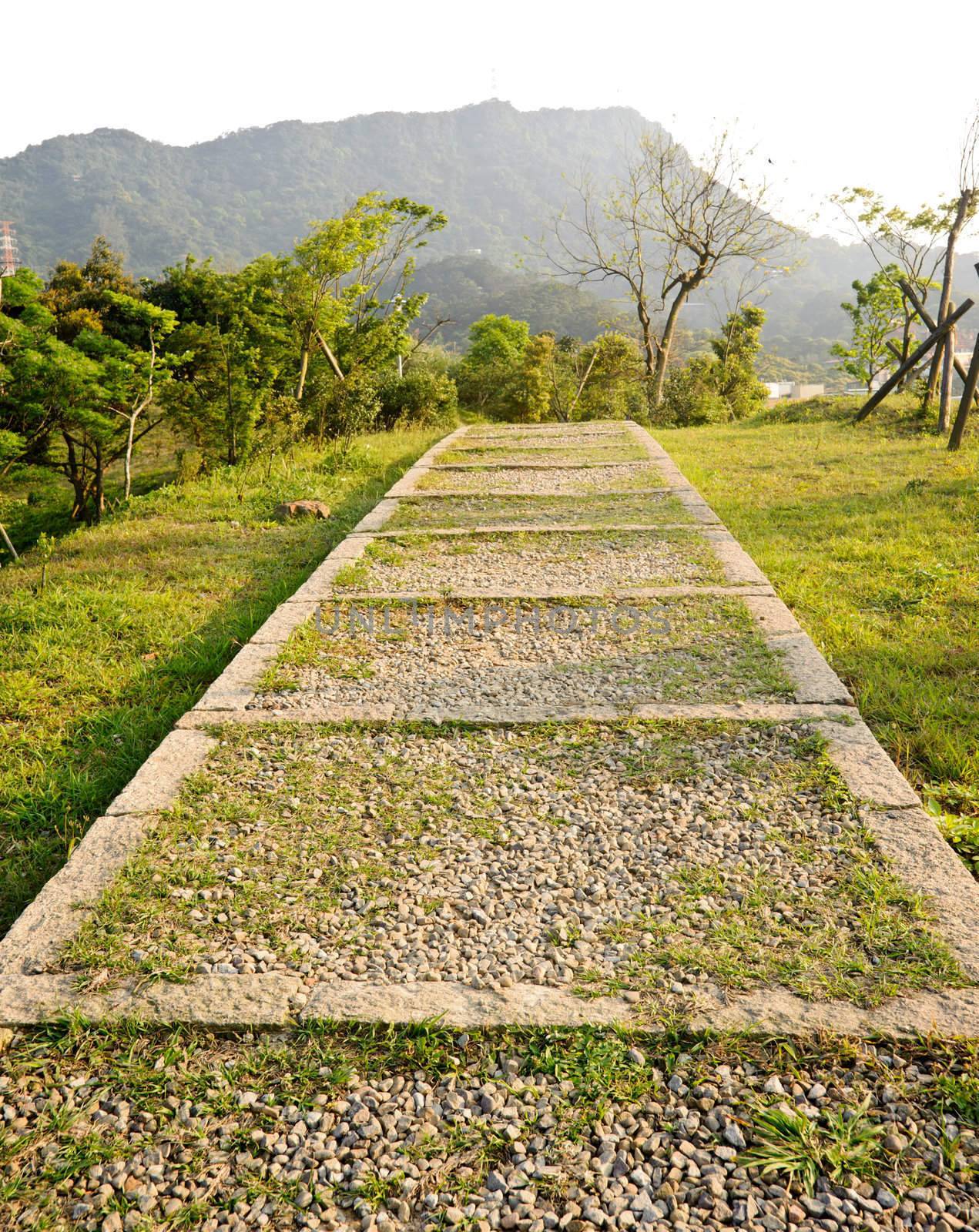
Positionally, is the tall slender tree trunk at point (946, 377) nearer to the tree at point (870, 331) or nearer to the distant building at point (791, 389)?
the tree at point (870, 331)

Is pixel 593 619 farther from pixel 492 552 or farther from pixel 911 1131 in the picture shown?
pixel 911 1131

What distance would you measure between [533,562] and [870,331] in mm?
21362

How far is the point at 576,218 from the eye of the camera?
1803 cm

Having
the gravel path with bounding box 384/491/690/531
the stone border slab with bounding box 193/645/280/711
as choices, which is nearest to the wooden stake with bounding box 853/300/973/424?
the gravel path with bounding box 384/491/690/531

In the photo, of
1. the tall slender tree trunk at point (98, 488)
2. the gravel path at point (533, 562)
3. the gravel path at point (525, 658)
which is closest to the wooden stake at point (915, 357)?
the gravel path at point (533, 562)

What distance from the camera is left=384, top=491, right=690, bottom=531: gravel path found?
5699 mm

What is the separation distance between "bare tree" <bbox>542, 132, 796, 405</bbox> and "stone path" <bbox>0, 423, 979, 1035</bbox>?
13.2m

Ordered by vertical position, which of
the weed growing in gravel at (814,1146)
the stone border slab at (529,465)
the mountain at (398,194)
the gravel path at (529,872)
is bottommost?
the weed growing in gravel at (814,1146)

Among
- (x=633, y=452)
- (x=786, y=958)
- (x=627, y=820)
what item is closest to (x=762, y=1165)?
(x=786, y=958)

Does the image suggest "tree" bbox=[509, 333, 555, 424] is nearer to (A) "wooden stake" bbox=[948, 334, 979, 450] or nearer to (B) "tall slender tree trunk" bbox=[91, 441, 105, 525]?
(B) "tall slender tree trunk" bbox=[91, 441, 105, 525]

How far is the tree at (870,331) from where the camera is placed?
20.2 m

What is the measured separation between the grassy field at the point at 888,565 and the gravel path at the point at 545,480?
55 cm

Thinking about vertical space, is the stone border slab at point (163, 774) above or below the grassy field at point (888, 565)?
below

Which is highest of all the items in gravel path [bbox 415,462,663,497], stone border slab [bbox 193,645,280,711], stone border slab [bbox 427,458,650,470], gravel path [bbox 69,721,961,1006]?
stone border slab [bbox 427,458,650,470]
